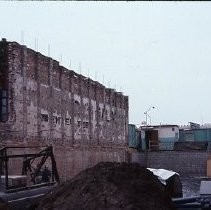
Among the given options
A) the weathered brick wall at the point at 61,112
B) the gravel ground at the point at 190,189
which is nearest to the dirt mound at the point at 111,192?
the gravel ground at the point at 190,189

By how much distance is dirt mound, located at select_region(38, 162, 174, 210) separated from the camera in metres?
9.14

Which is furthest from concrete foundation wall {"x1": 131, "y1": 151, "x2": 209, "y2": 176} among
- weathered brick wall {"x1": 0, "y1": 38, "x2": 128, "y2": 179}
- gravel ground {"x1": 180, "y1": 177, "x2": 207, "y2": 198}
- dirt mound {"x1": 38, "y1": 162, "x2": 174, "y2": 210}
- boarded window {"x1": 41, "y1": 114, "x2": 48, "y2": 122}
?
dirt mound {"x1": 38, "y1": 162, "x2": 174, "y2": 210}

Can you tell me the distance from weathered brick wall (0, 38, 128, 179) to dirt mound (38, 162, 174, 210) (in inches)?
456

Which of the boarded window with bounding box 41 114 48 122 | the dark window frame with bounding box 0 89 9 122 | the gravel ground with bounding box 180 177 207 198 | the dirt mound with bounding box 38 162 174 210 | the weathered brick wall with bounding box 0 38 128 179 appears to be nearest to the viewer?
the dirt mound with bounding box 38 162 174 210

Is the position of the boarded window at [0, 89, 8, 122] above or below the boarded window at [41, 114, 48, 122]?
above

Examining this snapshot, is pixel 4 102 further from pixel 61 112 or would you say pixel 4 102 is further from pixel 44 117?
pixel 61 112

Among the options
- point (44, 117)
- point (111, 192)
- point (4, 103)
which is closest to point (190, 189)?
point (44, 117)

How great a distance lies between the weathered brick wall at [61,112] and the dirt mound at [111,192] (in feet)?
38.0

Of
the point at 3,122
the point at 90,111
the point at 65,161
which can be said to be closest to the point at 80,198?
the point at 3,122

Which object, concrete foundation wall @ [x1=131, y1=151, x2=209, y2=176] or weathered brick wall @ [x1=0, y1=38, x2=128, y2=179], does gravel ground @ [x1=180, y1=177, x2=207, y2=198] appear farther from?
concrete foundation wall @ [x1=131, y1=151, x2=209, y2=176]

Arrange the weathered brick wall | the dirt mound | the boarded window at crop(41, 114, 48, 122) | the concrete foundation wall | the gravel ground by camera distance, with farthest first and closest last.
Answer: the concrete foundation wall
the boarded window at crop(41, 114, 48, 122)
the weathered brick wall
the gravel ground
the dirt mound

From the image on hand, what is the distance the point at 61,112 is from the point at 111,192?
1946 cm

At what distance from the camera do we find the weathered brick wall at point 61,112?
2273 cm

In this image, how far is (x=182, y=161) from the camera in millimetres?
41062
